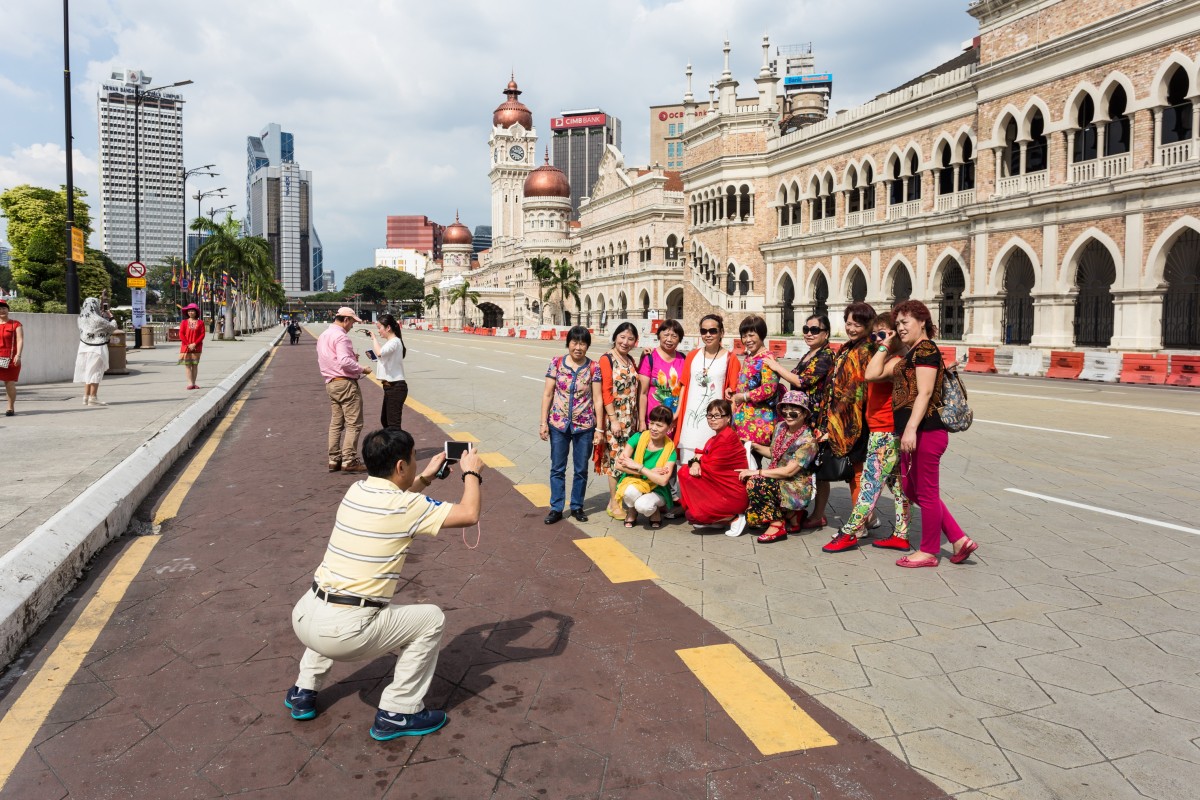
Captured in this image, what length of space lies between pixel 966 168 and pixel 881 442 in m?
30.5

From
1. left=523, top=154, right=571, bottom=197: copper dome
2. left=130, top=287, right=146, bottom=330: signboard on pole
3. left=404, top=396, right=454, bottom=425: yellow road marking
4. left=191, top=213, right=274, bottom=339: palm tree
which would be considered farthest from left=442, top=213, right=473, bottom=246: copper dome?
left=404, top=396, right=454, bottom=425: yellow road marking

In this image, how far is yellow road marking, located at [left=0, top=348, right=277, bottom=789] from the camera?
10.9 feet

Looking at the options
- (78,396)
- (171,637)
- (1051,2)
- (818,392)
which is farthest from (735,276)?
(171,637)

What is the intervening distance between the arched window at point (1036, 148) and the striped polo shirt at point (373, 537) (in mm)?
30080

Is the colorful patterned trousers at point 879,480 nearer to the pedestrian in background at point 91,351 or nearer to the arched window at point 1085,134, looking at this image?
the pedestrian in background at point 91,351

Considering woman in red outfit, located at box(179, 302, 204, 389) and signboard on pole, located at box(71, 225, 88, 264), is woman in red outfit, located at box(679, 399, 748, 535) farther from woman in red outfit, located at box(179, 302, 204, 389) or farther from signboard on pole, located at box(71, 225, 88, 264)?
signboard on pole, located at box(71, 225, 88, 264)

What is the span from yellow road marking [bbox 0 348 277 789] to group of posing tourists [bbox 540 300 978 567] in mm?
3054

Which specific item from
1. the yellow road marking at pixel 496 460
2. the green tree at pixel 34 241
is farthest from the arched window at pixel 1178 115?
the green tree at pixel 34 241

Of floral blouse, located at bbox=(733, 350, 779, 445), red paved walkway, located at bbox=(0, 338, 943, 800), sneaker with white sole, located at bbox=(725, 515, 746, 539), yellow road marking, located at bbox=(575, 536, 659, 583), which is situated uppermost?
floral blouse, located at bbox=(733, 350, 779, 445)

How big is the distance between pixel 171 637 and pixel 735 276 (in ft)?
142

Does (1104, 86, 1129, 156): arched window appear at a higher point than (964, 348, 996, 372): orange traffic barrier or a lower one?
higher

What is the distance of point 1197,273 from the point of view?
25781mm

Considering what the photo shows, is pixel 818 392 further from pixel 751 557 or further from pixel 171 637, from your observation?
pixel 171 637

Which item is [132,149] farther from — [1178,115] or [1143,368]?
[1143,368]
